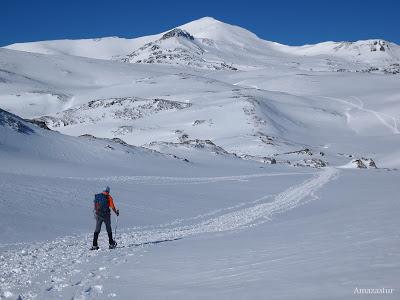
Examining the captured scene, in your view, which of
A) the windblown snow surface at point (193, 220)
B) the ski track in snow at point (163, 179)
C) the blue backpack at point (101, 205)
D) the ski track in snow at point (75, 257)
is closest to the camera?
the windblown snow surface at point (193, 220)

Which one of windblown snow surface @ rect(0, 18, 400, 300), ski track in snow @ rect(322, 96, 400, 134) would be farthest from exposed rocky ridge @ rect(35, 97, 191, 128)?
ski track in snow @ rect(322, 96, 400, 134)

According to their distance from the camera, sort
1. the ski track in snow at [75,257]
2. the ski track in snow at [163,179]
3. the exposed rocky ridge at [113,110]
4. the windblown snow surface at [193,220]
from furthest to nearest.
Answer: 1. the exposed rocky ridge at [113,110]
2. the ski track in snow at [163,179]
3. the ski track in snow at [75,257]
4. the windblown snow surface at [193,220]

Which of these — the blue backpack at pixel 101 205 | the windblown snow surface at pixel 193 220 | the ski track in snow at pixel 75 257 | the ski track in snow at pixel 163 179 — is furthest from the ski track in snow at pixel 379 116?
the blue backpack at pixel 101 205

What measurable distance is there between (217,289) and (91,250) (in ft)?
21.7

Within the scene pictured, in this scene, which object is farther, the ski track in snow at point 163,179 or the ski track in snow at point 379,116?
the ski track in snow at point 379,116

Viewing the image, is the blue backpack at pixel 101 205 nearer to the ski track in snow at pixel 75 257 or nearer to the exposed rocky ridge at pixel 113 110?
the ski track in snow at pixel 75 257

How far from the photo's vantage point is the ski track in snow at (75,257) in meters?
9.05

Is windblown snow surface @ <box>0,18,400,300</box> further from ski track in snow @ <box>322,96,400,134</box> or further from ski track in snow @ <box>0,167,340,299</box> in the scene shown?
ski track in snow @ <box>322,96,400,134</box>

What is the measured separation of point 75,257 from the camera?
40.8 feet

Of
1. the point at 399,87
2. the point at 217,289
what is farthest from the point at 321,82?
the point at 217,289

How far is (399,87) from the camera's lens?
163m

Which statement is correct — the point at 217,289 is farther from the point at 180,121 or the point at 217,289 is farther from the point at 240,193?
the point at 180,121

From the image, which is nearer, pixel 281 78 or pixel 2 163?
A: pixel 2 163

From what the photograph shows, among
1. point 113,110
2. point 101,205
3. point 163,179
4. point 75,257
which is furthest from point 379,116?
point 75,257
